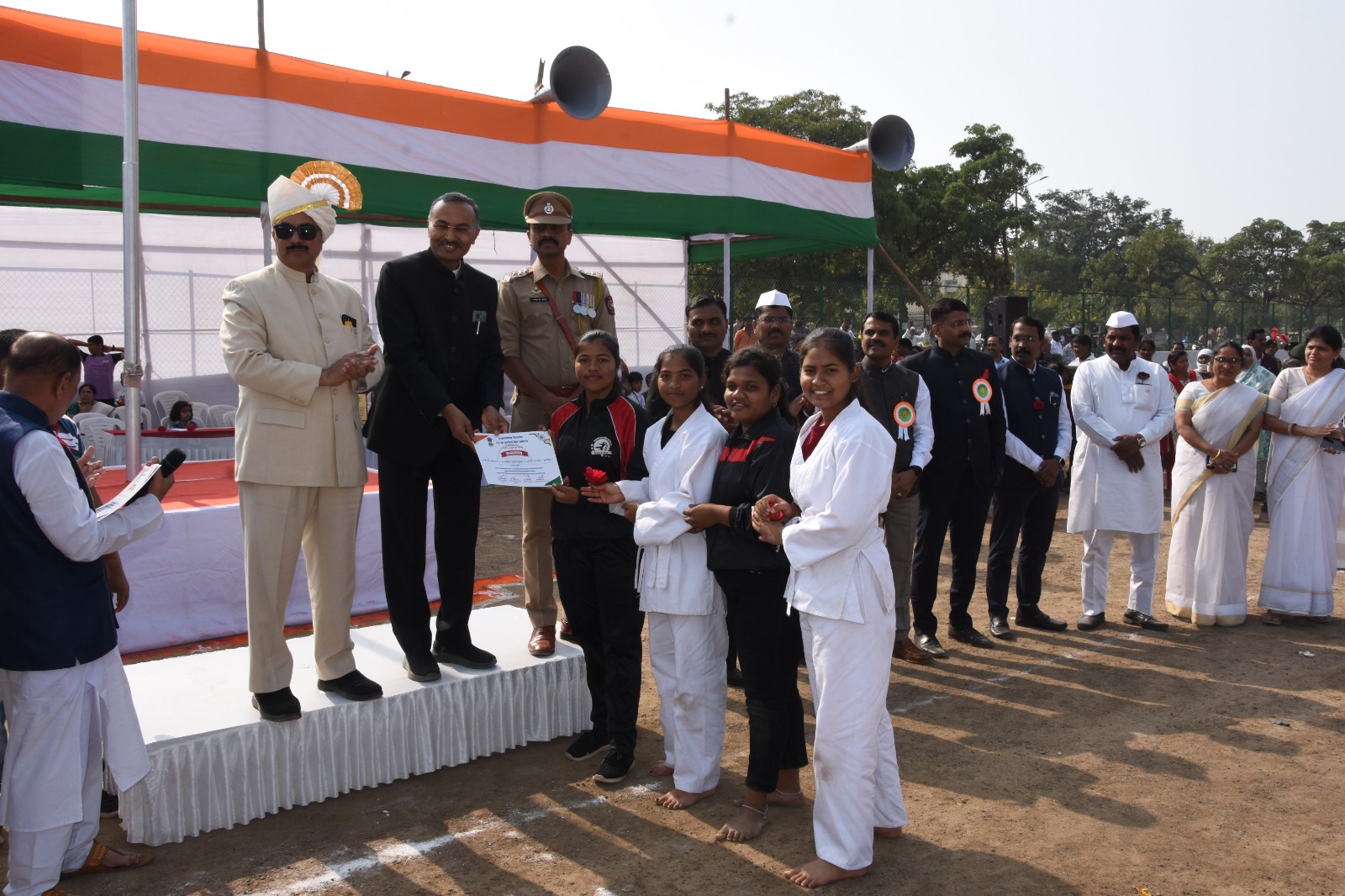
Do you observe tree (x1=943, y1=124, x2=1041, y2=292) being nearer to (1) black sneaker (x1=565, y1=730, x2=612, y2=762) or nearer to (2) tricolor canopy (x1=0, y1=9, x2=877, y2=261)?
(2) tricolor canopy (x1=0, y1=9, x2=877, y2=261)

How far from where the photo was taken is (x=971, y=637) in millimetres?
6629

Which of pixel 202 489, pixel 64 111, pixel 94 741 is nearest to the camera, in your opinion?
pixel 94 741

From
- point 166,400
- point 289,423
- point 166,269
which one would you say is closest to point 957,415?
point 289,423

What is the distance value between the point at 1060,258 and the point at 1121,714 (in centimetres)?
6920

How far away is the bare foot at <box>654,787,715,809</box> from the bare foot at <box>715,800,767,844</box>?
0.27m

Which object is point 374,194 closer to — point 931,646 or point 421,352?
point 421,352

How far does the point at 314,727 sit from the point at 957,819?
2562 mm

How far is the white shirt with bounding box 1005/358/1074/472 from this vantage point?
668 centimetres

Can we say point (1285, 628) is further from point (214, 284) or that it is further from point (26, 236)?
point (26, 236)

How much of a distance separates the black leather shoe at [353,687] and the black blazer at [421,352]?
913 millimetres

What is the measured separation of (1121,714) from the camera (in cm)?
532

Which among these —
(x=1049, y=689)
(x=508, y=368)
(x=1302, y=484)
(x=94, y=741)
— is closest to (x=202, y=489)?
(x=508, y=368)

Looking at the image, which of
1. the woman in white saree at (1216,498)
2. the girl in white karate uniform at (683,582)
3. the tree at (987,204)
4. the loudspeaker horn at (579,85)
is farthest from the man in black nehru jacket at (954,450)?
the tree at (987,204)

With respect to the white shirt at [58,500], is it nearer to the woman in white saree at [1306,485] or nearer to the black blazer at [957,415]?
the black blazer at [957,415]
